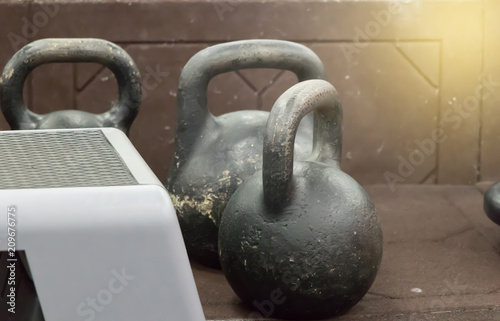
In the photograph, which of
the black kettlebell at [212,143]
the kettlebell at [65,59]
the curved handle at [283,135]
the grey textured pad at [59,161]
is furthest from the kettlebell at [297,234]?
the kettlebell at [65,59]

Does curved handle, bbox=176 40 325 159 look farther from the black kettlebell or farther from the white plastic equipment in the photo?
the white plastic equipment

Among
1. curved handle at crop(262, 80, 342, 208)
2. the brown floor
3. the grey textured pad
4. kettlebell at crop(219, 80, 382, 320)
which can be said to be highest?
the grey textured pad

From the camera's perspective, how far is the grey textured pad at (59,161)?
113 cm

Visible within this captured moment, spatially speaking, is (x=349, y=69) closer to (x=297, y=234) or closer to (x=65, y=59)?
(x=65, y=59)

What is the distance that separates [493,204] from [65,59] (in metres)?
1.19

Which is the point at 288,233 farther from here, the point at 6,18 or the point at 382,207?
the point at 6,18

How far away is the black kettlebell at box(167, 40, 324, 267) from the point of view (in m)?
1.94

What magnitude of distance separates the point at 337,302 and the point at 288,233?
185 millimetres

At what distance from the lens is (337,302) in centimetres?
163

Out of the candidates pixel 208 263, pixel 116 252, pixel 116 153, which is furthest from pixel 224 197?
pixel 116 252

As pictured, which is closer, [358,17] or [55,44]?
[55,44]

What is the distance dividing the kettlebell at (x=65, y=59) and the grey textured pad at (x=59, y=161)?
62 centimetres

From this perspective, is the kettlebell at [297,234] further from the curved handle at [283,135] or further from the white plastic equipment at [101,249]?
the white plastic equipment at [101,249]

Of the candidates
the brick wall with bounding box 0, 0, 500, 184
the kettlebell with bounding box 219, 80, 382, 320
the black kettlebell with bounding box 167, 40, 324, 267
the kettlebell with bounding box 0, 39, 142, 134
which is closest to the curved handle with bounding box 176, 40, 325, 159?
the black kettlebell with bounding box 167, 40, 324, 267
